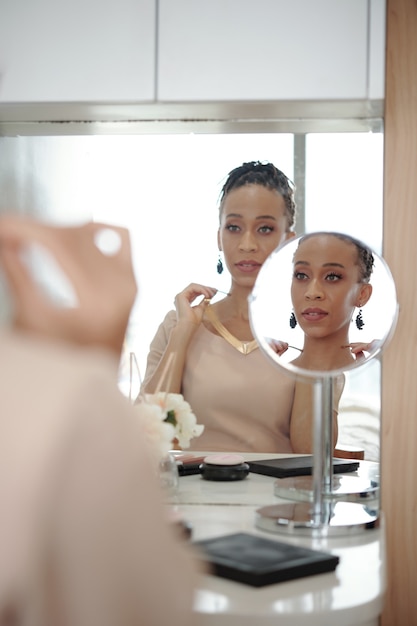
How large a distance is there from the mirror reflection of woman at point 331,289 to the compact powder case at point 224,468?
0.81 feet

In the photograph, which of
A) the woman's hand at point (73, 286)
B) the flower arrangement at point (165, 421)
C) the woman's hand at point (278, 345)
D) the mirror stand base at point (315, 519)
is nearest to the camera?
the woman's hand at point (73, 286)

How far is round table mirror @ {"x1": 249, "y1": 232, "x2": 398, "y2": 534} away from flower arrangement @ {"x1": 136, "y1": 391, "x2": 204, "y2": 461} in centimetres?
19

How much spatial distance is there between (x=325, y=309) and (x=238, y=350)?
0.27m

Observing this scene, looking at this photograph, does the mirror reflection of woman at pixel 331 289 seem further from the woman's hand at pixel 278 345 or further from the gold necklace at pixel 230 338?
the gold necklace at pixel 230 338

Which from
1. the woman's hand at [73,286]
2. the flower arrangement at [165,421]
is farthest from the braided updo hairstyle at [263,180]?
the woman's hand at [73,286]

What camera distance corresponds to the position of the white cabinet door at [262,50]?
5.44ft

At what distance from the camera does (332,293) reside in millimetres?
1612

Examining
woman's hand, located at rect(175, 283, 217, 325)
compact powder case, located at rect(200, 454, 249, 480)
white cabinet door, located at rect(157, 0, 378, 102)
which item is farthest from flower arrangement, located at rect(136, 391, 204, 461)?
white cabinet door, located at rect(157, 0, 378, 102)

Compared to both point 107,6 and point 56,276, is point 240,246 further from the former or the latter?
point 56,276

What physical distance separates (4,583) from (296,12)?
4.71 ft

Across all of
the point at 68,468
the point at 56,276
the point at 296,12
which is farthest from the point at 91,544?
the point at 296,12

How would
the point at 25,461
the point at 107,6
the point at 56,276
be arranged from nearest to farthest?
1. the point at 25,461
2. the point at 56,276
3. the point at 107,6

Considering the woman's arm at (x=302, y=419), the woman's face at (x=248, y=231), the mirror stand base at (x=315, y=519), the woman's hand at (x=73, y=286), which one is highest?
the woman's face at (x=248, y=231)

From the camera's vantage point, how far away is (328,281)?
1610 mm
